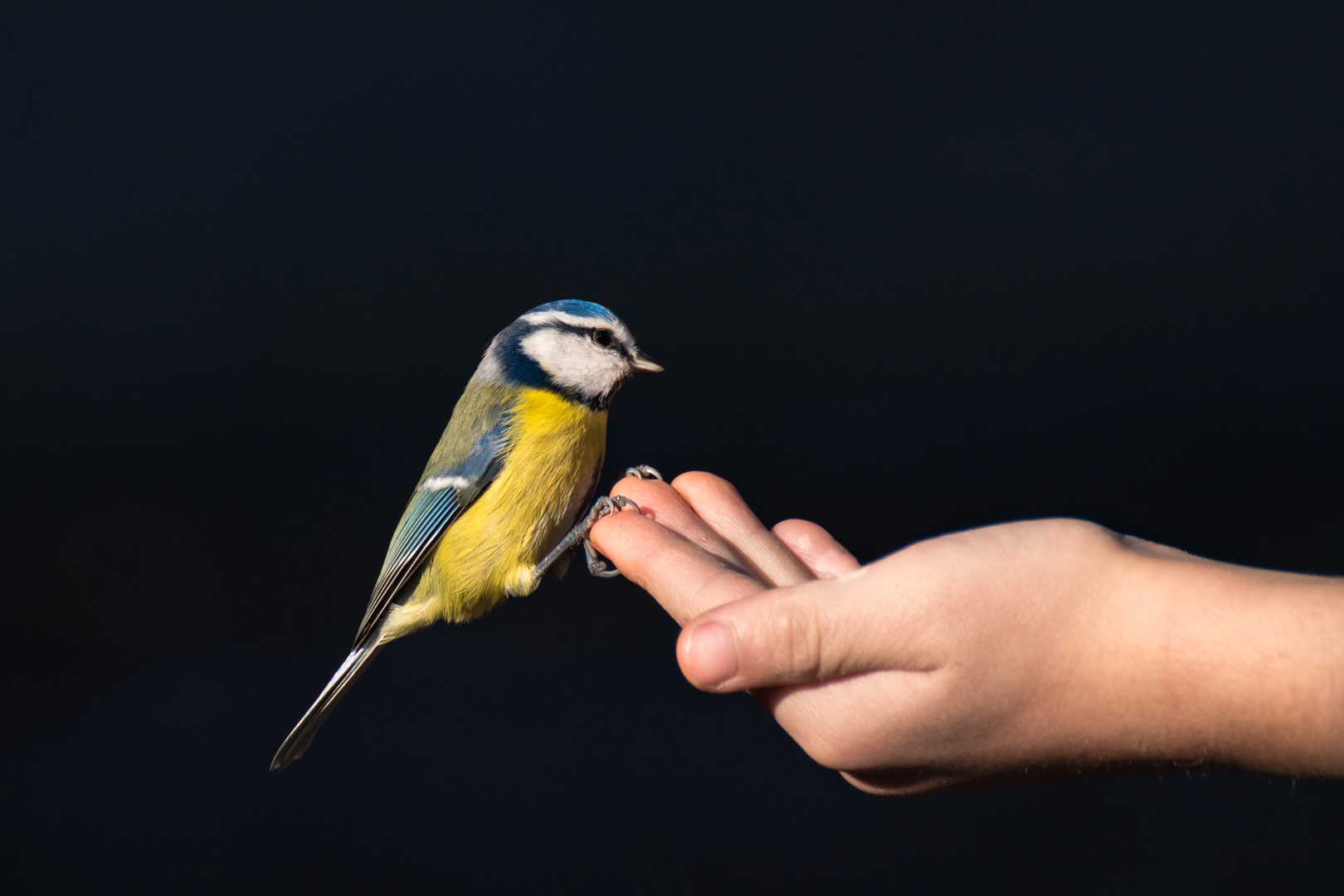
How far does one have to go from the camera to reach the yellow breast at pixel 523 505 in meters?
1.12

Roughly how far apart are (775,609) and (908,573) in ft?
0.33

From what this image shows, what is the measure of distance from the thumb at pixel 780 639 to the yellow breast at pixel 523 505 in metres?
0.50

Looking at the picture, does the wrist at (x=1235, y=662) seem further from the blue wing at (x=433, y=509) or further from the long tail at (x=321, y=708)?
the long tail at (x=321, y=708)

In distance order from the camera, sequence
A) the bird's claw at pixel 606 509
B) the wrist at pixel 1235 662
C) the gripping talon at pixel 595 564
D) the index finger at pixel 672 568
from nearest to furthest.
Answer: the wrist at pixel 1235 662 < the index finger at pixel 672 568 < the bird's claw at pixel 606 509 < the gripping talon at pixel 595 564

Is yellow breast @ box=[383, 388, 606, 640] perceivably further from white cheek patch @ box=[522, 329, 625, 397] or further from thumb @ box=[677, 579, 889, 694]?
thumb @ box=[677, 579, 889, 694]

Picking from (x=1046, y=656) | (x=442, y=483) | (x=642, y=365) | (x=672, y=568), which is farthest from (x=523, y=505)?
(x=1046, y=656)

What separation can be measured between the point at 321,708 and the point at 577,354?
579 millimetres

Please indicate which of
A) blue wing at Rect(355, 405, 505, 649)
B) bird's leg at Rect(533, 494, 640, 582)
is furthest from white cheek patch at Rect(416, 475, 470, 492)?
bird's leg at Rect(533, 494, 640, 582)

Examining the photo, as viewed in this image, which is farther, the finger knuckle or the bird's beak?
the bird's beak

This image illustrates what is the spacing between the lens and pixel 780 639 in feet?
Result: 2.12

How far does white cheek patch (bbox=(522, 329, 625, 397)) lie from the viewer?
1167 mm

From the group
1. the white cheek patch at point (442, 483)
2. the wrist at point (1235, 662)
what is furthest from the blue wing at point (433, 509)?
the wrist at point (1235, 662)

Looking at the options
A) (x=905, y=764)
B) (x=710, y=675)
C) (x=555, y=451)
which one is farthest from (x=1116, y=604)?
(x=555, y=451)

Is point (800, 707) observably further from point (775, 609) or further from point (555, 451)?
point (555, 451)
